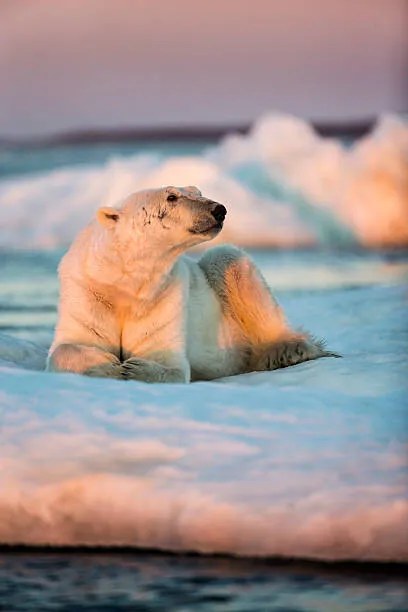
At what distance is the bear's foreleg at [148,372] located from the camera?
5746 millimetres

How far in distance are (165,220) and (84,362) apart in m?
0.70

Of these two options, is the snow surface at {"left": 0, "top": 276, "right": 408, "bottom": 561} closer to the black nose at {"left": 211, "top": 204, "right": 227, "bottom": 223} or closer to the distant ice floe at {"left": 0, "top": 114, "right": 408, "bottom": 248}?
the black nose at {"left": 211, "top": 204, "right": 227, "bottom": 223}

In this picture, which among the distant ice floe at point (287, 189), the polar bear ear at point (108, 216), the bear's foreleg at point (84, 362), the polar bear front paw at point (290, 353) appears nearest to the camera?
the bear's foreleg at point (84, 362)

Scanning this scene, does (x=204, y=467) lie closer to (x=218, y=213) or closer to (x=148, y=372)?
(x=148, y=372)

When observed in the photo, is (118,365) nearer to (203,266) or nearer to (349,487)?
(203,266)

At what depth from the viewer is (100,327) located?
594 centimetres

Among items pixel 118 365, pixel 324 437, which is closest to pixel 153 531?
pixel 324 437

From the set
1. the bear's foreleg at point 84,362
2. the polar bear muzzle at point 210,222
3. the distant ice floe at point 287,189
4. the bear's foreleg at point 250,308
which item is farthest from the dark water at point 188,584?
the distant ice floe at point 287,189

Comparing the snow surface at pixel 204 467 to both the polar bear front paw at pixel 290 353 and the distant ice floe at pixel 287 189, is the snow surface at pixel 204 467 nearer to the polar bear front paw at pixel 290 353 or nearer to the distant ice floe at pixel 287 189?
the polar bear front paw at pixel 290 353

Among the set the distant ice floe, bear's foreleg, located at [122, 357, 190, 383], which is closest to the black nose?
bear's foreleg, located at [122, 357, 190, 383]

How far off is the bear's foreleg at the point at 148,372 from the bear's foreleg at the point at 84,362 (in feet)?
0.14

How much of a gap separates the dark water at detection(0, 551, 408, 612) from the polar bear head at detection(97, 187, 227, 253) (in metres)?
1.91

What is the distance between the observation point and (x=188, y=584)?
3.91 metres

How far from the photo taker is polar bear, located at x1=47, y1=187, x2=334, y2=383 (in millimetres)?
5754
